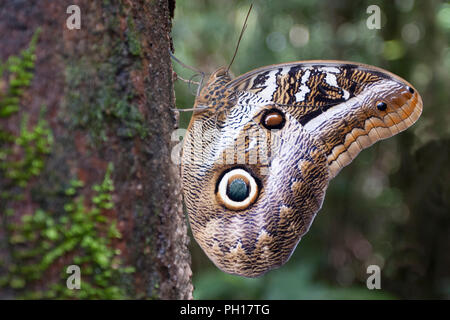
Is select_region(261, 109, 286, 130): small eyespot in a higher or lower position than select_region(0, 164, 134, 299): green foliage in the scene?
higher

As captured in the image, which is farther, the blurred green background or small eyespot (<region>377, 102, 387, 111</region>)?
the blurred green background

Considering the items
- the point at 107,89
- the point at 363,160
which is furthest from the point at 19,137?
the point at 363,160

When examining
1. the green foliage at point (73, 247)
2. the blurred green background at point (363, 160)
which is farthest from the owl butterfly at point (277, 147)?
the blurred green background at point (363, 160)

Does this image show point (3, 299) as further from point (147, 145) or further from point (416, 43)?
point (416, 43)

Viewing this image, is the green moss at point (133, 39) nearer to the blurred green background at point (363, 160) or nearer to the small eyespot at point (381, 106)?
the small eyespot at point (381, 106)

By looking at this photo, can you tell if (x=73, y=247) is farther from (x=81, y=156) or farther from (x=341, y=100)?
(x=341, y=100)

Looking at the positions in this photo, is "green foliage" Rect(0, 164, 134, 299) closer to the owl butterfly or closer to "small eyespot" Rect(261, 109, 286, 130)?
the owl butterfly

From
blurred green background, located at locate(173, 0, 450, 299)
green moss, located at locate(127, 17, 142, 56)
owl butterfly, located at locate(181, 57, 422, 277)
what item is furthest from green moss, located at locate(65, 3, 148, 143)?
blurred green background, located at locate(173, 0, 450, 299)
